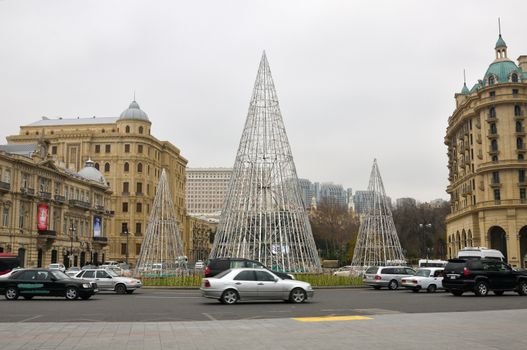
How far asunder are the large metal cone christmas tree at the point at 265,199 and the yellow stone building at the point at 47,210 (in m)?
37.8

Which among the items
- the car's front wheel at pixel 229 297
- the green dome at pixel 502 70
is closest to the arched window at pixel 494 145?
the green dome at pixel 502 70

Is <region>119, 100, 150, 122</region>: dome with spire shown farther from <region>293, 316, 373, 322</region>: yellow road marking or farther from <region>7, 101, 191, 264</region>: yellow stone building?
<region>293, 316, 373, 322</region>: yellow road marking

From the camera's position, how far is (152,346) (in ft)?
33.7

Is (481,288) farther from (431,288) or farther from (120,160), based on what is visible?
(120,160)

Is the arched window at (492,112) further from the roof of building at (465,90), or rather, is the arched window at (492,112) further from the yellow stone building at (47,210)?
the yellow stone building at (47,210)

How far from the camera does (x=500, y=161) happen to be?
69750 millimetres

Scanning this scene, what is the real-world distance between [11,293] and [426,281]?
65.8 ft

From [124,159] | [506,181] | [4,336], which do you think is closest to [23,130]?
[124,159]

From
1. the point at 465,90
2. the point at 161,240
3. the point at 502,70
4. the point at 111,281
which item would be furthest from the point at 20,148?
the point at 465,90

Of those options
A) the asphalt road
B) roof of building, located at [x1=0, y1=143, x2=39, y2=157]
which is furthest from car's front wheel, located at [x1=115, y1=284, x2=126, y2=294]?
roof of building, located at [x1=0, y1=143, x2=39, y2=157]

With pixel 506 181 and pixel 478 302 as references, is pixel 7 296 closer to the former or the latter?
pixel 478 302

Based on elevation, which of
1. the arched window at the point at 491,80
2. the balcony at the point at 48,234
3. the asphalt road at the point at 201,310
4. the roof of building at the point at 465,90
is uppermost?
the roof of building at the point at 465,90

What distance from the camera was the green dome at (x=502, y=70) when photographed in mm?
71750

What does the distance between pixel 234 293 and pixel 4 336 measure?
9640 millimetres
